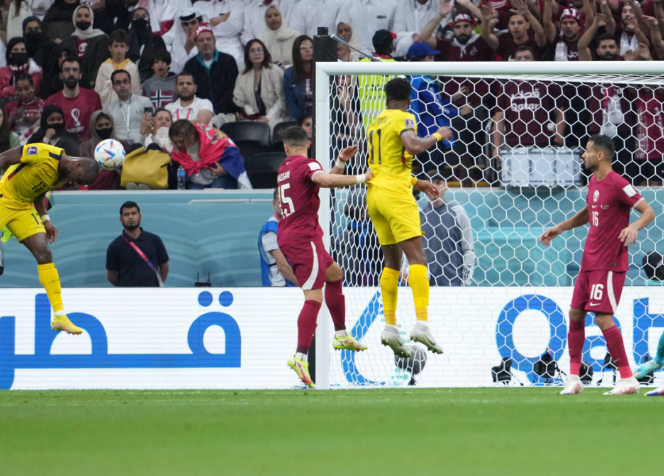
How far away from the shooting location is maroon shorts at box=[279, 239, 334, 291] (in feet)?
21.9

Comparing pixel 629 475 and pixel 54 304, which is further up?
pixel 629 475

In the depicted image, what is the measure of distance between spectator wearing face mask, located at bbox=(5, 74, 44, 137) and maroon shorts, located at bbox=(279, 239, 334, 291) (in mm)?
6246

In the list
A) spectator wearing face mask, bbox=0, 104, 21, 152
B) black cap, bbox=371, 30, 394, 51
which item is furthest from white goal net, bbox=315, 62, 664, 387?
spectator wearing face mask, bbox=0, 104, 21, 152

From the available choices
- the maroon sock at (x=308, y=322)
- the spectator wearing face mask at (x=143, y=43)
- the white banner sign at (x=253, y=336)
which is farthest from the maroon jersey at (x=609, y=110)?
the spectator wearing face mask at (x=143, y=43)

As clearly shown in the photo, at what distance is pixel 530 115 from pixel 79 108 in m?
5.59

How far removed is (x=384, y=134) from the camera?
6551 mm

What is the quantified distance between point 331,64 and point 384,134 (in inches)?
38.5

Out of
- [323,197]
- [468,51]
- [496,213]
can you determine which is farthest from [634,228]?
[468,51]

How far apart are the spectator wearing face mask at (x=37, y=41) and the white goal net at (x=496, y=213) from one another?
18.5 feet

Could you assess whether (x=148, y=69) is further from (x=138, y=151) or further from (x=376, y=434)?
(x=376, y=434)

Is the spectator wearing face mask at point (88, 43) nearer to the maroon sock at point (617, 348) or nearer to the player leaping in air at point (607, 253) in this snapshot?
the player leaping in air at point (607, 253)

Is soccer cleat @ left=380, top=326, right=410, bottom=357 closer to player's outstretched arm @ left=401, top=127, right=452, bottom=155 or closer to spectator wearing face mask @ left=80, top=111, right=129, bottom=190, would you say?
player's outstretched arm @ left=401, top=127, right=452, bottom=155

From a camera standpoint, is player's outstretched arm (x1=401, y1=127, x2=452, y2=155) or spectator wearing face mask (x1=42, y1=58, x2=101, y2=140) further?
spectator wearing face mask (x1=42, y1=58, x2=101, y2=140)

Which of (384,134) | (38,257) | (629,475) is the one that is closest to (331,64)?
(384,134)
